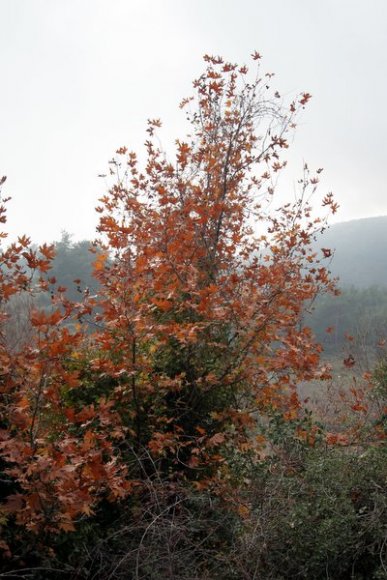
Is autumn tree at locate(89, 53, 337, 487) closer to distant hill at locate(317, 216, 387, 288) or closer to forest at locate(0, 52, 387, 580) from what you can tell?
forest at locate(0, 52, 387, 580)

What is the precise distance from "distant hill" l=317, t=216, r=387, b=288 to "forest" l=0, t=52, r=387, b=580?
72275mm

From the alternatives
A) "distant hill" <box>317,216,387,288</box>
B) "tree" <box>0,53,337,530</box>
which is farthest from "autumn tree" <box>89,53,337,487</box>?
"distant hill" <box>317,216,387,288</box>

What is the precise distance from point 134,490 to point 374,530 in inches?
75.8

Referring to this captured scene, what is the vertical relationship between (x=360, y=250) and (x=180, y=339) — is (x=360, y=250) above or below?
below

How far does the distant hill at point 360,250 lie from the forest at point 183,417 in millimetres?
72275

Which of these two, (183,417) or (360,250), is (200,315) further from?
(360,250)

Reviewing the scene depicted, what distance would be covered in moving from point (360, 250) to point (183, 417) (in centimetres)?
10766

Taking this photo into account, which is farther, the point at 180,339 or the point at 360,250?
the point at 360,250

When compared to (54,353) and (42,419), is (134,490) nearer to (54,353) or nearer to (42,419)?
(42,419)

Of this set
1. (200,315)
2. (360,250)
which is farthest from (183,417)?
(360,250)

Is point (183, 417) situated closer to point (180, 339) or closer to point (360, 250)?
point (180, 339)

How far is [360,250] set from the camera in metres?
107

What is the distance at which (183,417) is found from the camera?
5.15 meters

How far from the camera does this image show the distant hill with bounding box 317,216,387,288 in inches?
3506
